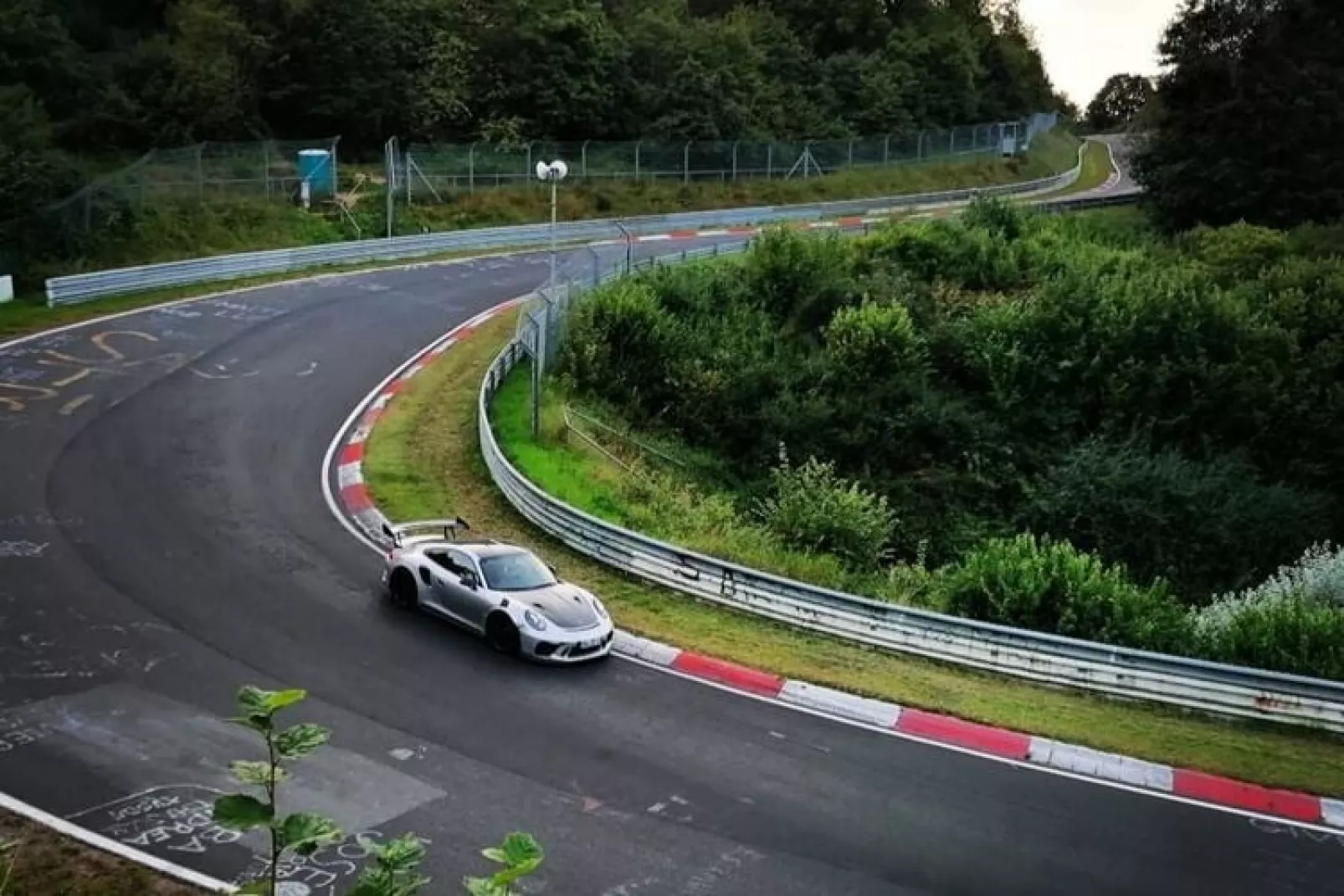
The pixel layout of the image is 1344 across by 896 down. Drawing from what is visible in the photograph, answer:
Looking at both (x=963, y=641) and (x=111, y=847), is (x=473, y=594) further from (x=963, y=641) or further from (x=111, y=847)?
(x=963, y=641)

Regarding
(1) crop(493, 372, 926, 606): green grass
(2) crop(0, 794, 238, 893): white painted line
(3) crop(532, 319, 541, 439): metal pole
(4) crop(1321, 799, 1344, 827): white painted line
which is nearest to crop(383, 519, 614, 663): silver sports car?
(1) crop(493, 372, 926, 606): green grass

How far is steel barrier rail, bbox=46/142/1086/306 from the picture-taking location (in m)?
38.1

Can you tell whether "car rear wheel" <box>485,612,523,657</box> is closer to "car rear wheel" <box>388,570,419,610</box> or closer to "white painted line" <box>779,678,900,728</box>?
"car rear wheel" <box>388,570,419,610</box>

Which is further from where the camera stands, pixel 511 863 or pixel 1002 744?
pixel 1002 744

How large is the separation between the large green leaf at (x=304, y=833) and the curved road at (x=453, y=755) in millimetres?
6298

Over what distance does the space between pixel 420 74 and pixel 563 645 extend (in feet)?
151

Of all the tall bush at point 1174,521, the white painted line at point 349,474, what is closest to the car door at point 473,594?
the white painted line at point 349,474

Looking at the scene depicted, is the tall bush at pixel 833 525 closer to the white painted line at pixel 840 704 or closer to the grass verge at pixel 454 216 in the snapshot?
the white painted line at pixel 840 704

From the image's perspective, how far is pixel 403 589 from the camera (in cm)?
1889

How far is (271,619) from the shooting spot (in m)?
18.1

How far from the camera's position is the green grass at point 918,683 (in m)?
15.6

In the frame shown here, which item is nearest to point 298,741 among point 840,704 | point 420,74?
point 840,704

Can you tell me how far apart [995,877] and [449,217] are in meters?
42.2

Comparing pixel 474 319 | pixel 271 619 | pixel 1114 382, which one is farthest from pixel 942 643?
pixel 474 319
